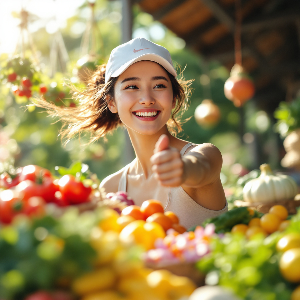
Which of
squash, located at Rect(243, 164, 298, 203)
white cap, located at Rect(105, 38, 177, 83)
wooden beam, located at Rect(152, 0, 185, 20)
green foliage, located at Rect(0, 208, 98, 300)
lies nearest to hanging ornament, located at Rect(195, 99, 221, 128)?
wooden beam, located at Rect(152, 0, 185, 20)

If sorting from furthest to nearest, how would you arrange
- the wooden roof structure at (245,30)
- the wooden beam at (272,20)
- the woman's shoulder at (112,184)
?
the wooden beam at (272,20) → the wooden roof structure at (245,30) → the woman's shoulder at (112,184)

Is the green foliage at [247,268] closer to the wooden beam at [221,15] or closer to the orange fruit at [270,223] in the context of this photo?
the orange fruit at [270,223]

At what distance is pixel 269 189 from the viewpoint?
305 cm

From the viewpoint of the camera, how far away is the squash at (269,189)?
3.02 meters

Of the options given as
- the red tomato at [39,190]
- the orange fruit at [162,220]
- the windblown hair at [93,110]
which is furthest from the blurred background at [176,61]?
the orange fruit at [162,220]

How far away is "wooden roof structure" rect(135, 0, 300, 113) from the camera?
20.7 feet

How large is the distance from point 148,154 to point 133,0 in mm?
3019

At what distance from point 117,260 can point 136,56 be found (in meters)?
1.51

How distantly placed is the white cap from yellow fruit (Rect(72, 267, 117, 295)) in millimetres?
1508

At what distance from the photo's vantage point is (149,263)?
1071 mm

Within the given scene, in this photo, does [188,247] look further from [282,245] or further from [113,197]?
[113,197]

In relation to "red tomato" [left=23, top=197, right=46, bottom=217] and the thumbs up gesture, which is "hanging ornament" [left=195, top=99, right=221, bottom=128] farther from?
"red tomato" [left=23, top=197, right=46, bottom=217]

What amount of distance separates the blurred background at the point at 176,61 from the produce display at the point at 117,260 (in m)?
0.71

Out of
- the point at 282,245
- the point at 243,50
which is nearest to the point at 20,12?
the point at 282,245
